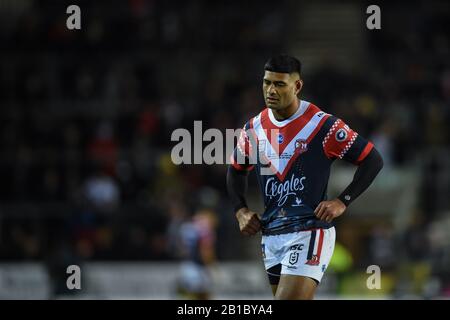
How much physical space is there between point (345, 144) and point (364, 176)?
28 centimetres

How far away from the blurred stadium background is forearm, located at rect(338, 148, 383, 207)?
793 centimetres

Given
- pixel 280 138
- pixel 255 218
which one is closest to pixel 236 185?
pixel 255 218

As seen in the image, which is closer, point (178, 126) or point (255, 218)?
point (255, 218)

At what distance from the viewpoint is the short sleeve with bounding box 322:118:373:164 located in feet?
25.8

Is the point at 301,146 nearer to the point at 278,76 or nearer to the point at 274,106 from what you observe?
the point at 274,106

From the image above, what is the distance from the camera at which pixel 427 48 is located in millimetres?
23000

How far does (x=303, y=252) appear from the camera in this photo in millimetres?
7836

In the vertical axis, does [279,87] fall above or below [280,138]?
above

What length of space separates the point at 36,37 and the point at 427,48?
8.46 metres

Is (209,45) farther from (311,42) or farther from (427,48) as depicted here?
(427,48)

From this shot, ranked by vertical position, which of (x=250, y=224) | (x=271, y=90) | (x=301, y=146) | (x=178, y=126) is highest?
(x=178, y=126)
